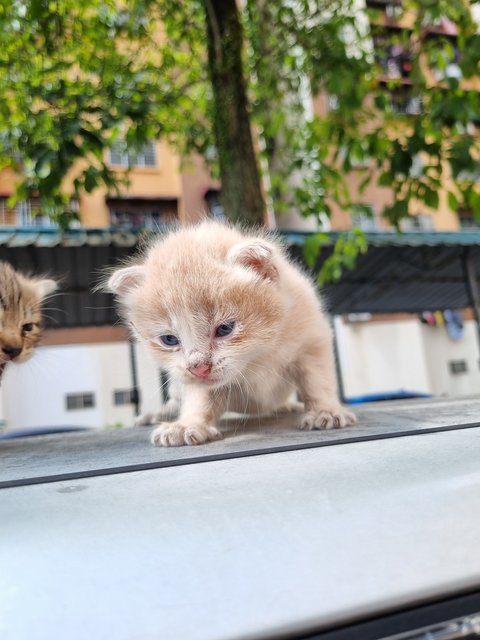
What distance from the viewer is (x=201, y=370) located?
154 cm

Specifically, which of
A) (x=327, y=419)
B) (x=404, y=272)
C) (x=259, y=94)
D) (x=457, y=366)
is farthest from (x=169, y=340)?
(x=457, y=366)

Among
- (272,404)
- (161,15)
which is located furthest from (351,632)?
(161,15)

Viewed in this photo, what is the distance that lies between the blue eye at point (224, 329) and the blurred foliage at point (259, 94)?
6.02 feet

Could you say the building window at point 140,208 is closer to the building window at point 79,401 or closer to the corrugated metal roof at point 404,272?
the building window at point 79,401

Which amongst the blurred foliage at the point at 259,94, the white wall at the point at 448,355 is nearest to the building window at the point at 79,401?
the white wall at the point at 448,355

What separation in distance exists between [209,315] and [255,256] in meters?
0.24

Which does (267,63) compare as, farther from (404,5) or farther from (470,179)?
(470,179)

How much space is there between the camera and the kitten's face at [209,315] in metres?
1.55

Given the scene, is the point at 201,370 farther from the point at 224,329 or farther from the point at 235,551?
the point at 235,551

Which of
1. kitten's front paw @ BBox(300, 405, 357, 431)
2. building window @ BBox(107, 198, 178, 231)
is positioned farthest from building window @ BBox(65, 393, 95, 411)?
kitten's front paw @ BBox(300, 405, 357, 431)

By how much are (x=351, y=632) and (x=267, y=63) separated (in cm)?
429

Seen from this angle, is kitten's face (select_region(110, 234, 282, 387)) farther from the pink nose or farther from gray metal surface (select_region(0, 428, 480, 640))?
gray metal surface (select_region(0, 428, 480, 640))

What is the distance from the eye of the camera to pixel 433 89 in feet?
11.1

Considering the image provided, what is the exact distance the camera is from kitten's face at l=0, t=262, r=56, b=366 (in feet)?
5.65
